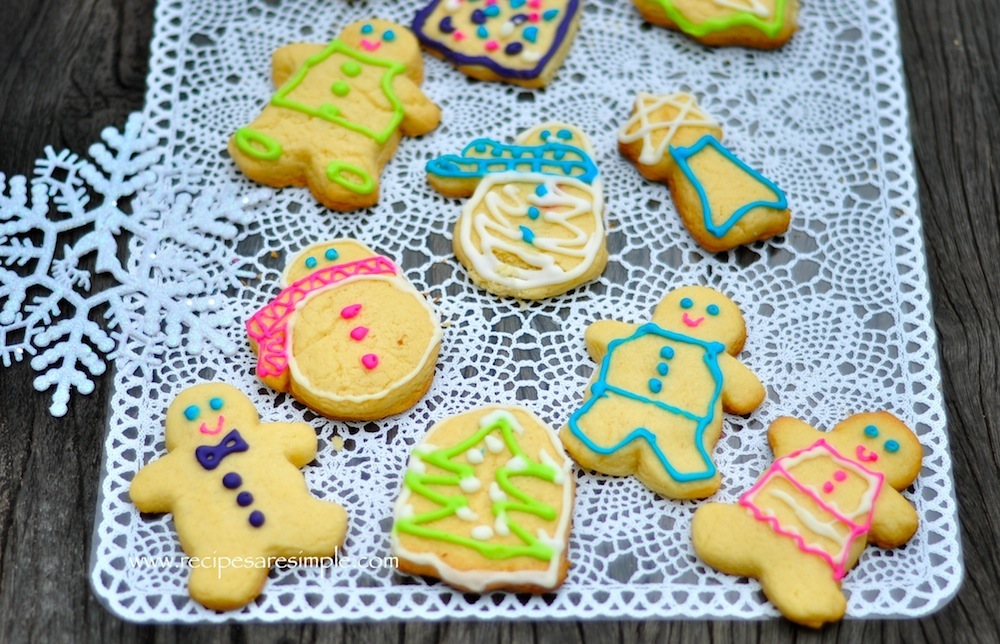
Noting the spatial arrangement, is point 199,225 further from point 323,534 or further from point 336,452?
point 323,534

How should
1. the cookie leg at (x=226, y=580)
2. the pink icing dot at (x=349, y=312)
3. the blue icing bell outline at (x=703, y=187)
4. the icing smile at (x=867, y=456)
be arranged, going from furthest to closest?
the blue icing bell outline at (x=703, y=187) → the pink icing dot at (x=349, y=312) → the icing smile at (x=867, y=456) → the cookie leg at (x=226, y=580)

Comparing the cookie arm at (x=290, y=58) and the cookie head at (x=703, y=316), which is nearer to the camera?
the cookie head at (x=703, y=316)

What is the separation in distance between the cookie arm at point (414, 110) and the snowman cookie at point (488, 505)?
2.17ft

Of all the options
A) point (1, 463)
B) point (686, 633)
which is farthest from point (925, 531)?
point (1, 463)

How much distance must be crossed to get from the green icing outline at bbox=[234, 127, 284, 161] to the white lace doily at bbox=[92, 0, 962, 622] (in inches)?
3.0

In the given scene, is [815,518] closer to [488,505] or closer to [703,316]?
[703,316]

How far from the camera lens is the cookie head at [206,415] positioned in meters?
1.85

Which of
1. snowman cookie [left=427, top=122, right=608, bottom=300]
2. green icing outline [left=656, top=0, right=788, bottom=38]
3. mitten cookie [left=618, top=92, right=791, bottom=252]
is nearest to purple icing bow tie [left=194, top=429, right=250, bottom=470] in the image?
snowman cookie [left=427, top=122, right=608, bottom=300]

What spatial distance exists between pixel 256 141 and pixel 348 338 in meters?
0.50

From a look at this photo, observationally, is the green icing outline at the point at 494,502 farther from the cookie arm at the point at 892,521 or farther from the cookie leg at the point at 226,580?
the cookie arm at the point at 892,521

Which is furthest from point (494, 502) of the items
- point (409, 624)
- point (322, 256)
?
point (322, 256)

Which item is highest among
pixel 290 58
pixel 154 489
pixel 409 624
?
pixel 290 58

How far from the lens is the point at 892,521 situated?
178 centimetres

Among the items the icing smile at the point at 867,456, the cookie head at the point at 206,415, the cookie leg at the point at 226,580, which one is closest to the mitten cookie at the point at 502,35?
the cookie head at the point at 206,415
